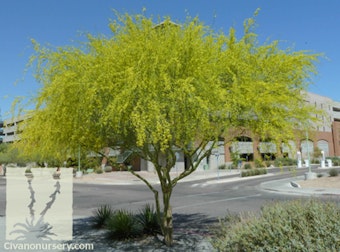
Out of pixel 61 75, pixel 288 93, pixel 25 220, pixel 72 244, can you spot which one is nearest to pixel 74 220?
pixel 25 220

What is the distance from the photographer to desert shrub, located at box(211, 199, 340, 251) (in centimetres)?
435

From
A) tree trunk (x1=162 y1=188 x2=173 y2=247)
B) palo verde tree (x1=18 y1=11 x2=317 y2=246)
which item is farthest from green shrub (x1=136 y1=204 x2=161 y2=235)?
palo verde tree (x1=18 y1=11 x2=317 y2=246)

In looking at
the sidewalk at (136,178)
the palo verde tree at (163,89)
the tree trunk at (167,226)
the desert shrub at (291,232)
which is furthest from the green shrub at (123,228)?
the sidewalk at (136,178)

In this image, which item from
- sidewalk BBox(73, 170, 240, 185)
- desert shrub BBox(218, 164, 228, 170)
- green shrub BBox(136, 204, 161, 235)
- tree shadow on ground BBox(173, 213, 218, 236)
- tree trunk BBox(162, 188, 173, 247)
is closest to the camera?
tree trunk BBox(162, 188, 173, 247)

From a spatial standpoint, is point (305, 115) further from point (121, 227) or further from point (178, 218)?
point (178, 218)

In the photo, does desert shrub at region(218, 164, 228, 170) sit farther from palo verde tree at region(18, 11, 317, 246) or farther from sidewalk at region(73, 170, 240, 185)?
palo verde tree at region(18, 11, 317, 246)

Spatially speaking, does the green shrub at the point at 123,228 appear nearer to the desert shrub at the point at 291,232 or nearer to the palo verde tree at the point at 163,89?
the palo verde tree at the point at 163,89

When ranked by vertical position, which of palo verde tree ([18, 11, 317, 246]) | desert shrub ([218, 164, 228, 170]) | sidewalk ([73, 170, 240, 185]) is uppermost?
palo verde tree ([18, 11, 317, 246])

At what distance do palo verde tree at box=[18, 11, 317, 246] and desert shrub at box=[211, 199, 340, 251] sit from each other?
71.8 inches

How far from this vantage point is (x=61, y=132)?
24.0 feet

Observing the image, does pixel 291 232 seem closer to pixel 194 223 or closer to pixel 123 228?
pixel 123 228

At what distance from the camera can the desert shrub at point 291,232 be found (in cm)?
435

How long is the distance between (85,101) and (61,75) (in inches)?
40.2

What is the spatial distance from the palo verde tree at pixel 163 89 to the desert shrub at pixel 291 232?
182cm
